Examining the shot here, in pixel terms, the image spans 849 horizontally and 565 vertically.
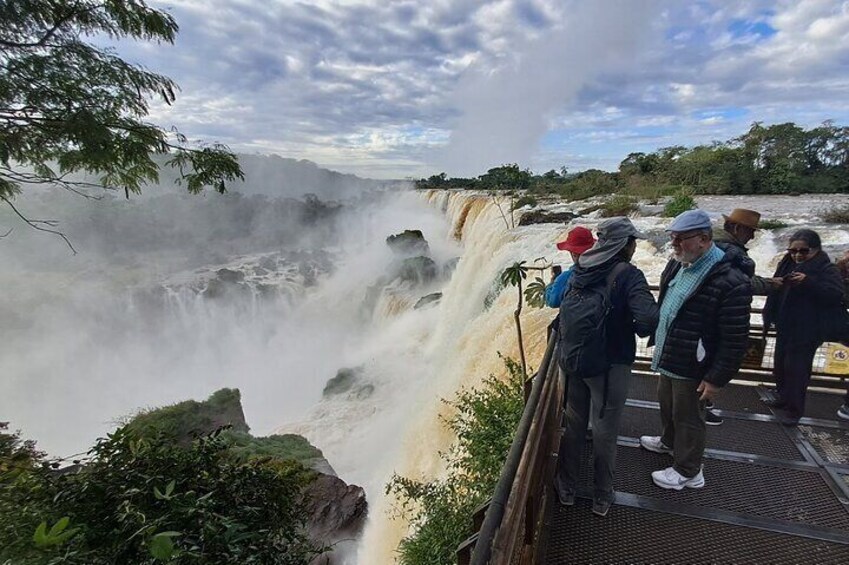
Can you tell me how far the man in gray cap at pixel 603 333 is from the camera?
227cm

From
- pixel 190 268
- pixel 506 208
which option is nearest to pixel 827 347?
pixel 506 208

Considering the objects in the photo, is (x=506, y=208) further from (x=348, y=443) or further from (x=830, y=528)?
(x=830, y=528)

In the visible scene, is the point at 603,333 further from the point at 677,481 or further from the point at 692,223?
the point at 677,481

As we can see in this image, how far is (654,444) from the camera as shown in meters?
3.02

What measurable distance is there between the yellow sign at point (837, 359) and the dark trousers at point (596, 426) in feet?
9.73

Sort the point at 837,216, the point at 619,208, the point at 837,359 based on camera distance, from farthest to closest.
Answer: the point at 619,208 → the point at 837,216 → the point at 837,359

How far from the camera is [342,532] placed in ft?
24.4

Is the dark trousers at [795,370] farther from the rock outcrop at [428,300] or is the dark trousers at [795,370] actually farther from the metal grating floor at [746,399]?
the rock outcrop at [428,300]

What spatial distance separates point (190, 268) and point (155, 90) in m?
35.0

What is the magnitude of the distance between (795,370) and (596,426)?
2.03 meters

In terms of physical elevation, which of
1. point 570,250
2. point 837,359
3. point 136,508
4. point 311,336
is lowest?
point 311,336

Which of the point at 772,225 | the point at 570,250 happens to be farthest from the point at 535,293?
the point at 772,225

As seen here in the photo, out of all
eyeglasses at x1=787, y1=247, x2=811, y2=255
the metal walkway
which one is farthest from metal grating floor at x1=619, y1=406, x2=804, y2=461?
eyeglasses at x1=787, y1=247, x2=811, y2=255

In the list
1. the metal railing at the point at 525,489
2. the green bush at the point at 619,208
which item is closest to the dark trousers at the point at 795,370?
the metal railing at the point at 525,489
